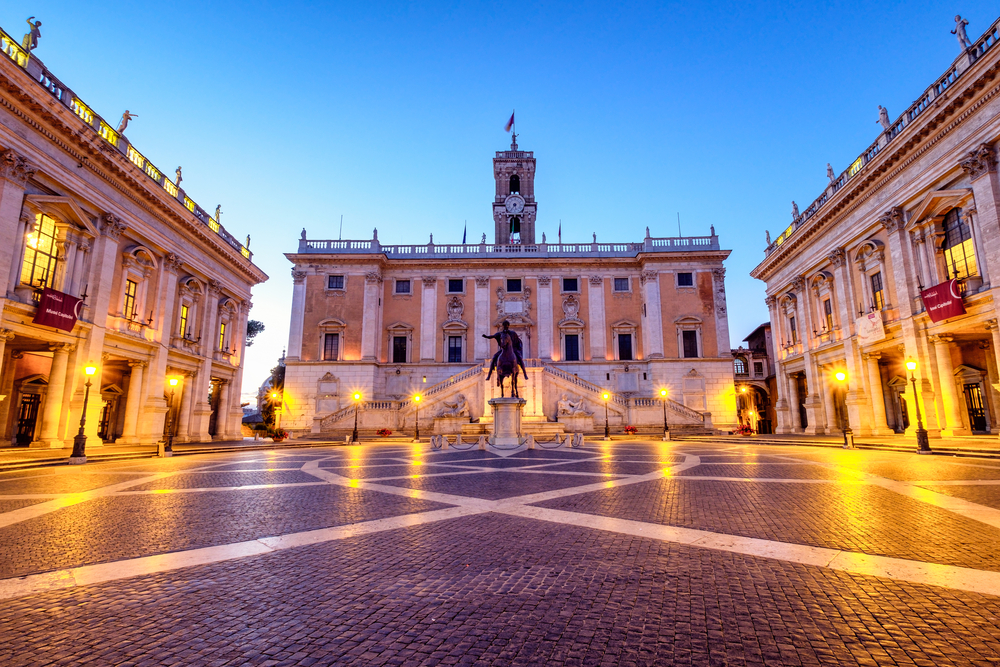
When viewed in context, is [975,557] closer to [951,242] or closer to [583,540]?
[583,540]

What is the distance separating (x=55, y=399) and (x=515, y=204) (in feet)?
152

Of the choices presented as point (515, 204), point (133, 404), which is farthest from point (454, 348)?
point (133, 404)

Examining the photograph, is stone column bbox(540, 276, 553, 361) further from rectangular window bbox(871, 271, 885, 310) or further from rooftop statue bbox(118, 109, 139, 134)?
rooftop statue bbox(118, 109, 139, 134)

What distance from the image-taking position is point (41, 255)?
18031mm

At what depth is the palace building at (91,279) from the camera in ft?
54.5

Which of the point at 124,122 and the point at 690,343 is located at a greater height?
the point at 124,122

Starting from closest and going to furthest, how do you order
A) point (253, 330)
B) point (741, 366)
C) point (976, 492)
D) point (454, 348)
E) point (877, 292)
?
point (976, 492)
point (877, 292)
point (454, 348)
point (741, 366)
point (253, 330)

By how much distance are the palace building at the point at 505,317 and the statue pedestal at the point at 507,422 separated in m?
17.8

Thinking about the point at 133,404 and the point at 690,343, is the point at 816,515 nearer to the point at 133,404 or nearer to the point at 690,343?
the point at 133,404

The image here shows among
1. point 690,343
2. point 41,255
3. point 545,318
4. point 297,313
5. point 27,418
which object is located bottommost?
point 27,418

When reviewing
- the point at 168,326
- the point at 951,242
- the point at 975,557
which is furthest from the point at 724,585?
the point at 168,326

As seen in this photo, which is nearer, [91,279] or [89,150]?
[89,150]

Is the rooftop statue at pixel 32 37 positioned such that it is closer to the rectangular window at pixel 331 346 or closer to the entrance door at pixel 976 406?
the rectangular window at pixel 331 346

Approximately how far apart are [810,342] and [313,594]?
113 feet
